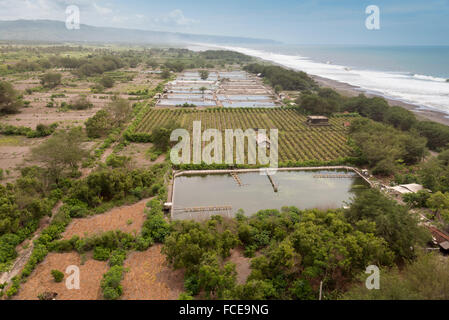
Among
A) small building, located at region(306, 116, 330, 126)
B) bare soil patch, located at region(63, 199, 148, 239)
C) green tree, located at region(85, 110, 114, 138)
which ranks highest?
small building, located at region(306, 116, 330, 126)

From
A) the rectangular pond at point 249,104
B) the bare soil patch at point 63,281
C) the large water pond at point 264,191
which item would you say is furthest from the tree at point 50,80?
the bare soil patch at point 63,281

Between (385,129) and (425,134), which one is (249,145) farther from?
(425,134)

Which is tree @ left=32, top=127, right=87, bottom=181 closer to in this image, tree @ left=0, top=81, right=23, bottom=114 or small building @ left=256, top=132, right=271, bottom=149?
small building @ left=256, top=132, right=271, bottom=149

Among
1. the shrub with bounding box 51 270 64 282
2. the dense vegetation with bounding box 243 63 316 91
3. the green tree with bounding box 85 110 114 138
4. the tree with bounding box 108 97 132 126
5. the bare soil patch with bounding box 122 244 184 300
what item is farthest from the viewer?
the dense vegetation with bounding box 243 63 316 91

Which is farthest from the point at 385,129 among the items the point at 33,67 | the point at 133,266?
the point at 33,67

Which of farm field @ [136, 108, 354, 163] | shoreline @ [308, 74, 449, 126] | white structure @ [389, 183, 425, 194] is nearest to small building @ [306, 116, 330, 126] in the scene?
farm field @ [136, 108, 354, 163]

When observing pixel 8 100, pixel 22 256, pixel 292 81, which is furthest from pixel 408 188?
pixel 8 100

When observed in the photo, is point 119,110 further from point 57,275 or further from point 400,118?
point 400,118
